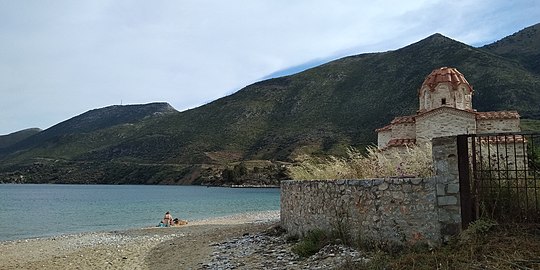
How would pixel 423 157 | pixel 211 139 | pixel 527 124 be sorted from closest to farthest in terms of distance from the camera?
pixel 423 157, pixel 527 124, pixel 211 139

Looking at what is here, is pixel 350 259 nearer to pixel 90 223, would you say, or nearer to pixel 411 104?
pixel 90 223

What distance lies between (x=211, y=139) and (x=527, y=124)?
227 feet

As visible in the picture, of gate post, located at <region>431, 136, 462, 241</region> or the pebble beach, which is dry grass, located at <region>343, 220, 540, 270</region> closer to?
gate post, located at <region>431, 136, 462, 241</region>

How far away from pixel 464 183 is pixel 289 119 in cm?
9486

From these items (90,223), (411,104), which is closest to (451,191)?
(90,223)

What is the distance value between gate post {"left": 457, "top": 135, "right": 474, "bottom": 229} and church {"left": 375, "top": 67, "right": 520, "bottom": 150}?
450 inches

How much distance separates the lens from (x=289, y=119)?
102500 mm

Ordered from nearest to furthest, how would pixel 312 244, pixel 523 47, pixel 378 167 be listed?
pixel 312 244, pixel 378 167, pixel 523 47

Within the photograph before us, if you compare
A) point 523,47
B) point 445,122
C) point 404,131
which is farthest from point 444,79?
point 523,47

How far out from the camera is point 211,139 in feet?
347

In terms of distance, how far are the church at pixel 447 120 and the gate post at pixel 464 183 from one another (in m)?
11.4

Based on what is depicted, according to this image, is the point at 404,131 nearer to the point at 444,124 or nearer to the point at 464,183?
the point at 444,124

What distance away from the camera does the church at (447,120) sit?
20.3 meters

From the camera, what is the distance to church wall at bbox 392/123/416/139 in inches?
847
